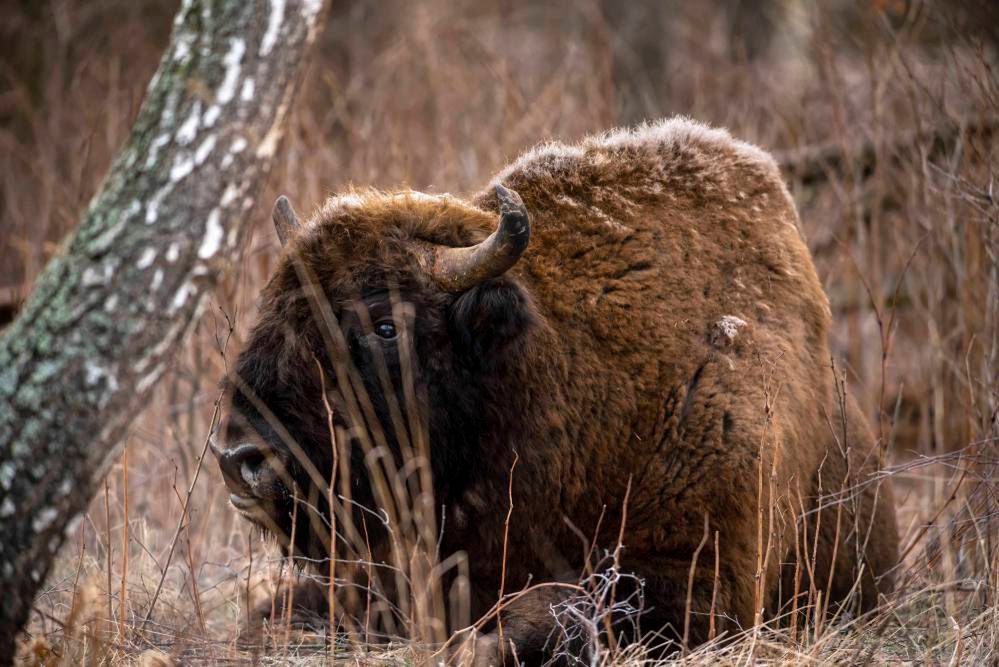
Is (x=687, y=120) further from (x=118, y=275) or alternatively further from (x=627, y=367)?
(x=118, y=275)

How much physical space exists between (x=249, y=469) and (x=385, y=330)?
0.67 metres

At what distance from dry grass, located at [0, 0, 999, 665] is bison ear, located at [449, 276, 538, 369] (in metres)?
0.85

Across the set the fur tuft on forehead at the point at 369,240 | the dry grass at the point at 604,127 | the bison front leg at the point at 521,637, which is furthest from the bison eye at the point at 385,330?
the bison front leg at the point at 521,637

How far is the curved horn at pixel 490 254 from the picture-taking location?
3340mm

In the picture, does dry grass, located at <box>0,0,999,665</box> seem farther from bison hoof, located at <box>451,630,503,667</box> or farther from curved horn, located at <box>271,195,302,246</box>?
curved horn, located at <box>271,195,302,246</box>

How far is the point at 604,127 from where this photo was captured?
762cm

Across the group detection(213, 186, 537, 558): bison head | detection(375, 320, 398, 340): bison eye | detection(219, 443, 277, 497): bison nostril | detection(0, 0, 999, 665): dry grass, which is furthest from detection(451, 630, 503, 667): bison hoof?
detection(375, 320, 398, 340): bison eye

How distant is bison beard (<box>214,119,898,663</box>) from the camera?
344cm

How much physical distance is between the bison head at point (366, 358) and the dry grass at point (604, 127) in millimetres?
240

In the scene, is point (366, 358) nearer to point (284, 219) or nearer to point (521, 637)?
point (284, 219)

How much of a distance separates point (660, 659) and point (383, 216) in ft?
6.12

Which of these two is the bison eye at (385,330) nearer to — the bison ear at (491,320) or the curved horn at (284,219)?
the bison ear at (491,320)

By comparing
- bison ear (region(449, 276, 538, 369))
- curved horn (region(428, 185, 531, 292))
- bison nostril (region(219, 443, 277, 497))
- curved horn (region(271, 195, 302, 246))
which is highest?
curved horn (region(271, 195, 302, 246))

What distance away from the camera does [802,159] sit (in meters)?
7.23
